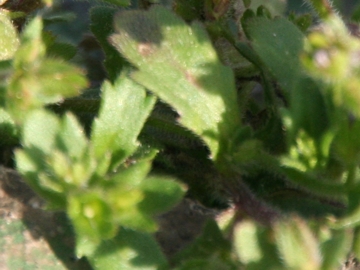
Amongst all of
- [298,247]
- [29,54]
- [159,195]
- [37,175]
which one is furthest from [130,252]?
[29,54]

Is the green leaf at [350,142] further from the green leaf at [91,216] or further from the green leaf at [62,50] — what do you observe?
the green leaf at [62,50]

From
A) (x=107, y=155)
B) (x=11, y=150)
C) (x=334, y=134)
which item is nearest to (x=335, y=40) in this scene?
(x=334, y=134)

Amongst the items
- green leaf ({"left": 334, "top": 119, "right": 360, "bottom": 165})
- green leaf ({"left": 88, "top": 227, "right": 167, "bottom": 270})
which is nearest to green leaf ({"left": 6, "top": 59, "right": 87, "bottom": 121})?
green leaf ({"left": 88, "top": 227, "right": 167, "bottom": 270})

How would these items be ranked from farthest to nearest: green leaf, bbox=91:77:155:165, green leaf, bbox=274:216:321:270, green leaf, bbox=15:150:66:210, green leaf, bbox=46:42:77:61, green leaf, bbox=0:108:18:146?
green leaf, bbox=46:42:77:61 → green leaf, bbox=0:108:18:146 → green leaf, bbox=91:77:155:165 → green leaf, bbox=15:150:66:210 → green leaf, bbox=274:216:321:270

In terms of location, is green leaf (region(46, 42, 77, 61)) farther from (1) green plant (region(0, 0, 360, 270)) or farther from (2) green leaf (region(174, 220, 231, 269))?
(2) green leaf (region(174, 220, 231, 269))

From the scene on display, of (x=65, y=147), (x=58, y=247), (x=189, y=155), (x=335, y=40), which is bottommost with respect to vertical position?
(x=58, y=247)

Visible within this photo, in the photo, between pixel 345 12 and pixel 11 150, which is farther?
pixel 345 12

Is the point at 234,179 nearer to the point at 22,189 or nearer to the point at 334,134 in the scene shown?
the point at 334,134
